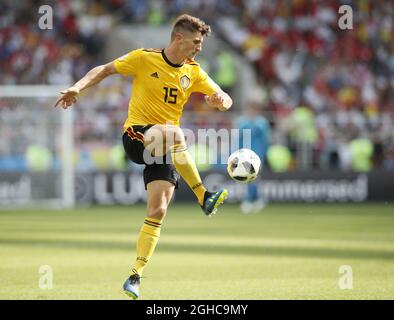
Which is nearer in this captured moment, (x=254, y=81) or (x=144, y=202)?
(x=144, y=202)

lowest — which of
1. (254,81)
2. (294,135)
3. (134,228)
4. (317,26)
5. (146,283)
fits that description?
(146,283)

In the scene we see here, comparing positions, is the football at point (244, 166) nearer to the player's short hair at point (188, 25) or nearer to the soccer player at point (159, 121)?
the soccer player at point (159, 121)

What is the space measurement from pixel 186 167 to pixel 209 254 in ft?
13.2

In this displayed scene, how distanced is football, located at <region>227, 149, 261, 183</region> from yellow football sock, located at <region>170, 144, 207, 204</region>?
562 millimetres

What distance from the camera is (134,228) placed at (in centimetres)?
1591

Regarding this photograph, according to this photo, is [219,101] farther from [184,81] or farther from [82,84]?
[82,84]

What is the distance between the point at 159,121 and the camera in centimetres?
824

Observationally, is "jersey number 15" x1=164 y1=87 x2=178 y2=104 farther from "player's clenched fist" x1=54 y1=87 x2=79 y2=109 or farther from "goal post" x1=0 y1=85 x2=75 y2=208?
"goal post" x1=0 y1=85 x2=75 y2=208

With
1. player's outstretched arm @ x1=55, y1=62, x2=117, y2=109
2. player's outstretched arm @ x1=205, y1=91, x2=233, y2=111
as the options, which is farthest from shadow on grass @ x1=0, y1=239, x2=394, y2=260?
player's outstretched arm @ x1=55, y1=62, x2=117, y2=109

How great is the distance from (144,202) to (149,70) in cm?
1397

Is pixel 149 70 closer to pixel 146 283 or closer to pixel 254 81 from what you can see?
pixel 146 283

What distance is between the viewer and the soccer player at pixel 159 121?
26.3 feet

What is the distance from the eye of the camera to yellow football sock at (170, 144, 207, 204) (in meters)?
8.20

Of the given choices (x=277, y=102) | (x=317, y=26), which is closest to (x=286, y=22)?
(x=317, y=26)
